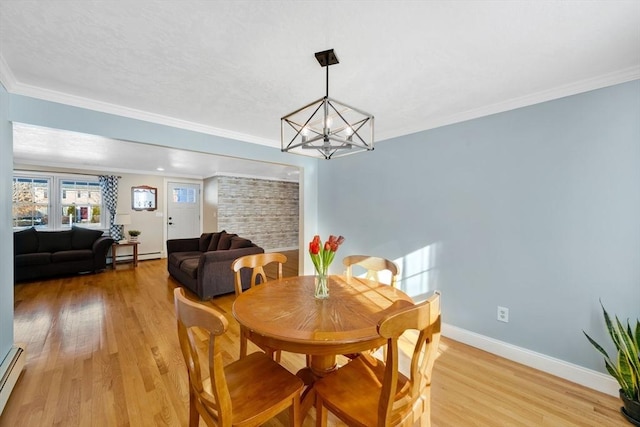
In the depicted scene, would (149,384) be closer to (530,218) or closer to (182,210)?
(530,218)

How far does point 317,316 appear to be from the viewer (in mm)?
1409

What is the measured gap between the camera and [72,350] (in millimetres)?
2383

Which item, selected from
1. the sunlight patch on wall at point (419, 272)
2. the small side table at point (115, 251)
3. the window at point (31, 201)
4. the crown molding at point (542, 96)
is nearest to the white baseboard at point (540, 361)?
the sunlight patch on wall at point (419, 272)

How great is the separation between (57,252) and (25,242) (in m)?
0.51

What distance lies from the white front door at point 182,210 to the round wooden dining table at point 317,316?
20.0ft

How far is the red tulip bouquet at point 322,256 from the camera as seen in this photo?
5.34 feet

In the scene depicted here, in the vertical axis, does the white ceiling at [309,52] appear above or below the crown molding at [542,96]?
above

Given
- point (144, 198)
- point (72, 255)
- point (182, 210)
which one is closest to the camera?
point (72, 255)

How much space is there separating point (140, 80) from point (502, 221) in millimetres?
3289

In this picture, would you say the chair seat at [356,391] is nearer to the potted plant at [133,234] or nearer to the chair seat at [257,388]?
the chair seat at [257,388]

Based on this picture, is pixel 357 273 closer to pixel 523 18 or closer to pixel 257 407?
pixel 257 407

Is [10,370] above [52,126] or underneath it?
underneath

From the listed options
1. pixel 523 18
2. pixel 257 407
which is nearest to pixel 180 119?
pixel 257 407

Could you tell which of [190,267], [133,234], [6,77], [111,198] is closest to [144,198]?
[111,198]
